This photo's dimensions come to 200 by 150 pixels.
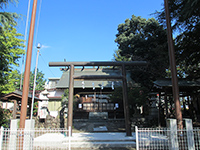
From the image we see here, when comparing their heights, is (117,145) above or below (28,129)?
below

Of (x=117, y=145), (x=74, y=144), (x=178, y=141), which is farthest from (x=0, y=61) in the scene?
(x=178, y=141)

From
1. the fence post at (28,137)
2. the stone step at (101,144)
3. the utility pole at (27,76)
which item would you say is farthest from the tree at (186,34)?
the fence post at (28,137)

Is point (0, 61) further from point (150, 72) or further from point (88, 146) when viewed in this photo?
Result: point (150, 72)

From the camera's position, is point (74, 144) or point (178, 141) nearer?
point (178, 141)

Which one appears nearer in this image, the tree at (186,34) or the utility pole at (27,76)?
the utility pole at (27,76)

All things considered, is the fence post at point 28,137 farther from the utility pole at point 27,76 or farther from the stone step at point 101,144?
the stone step at point 101,144

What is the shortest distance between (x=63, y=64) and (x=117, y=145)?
560cm

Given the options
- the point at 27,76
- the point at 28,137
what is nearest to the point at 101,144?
the point at 28,137

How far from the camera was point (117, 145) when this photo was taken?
775 centimetres

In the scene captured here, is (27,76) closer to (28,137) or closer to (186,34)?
(28,137)

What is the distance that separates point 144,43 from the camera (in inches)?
694

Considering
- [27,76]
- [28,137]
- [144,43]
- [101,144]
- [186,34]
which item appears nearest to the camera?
[28,137]

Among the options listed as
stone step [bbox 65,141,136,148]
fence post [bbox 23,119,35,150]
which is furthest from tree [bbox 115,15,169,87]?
fence post [bbox 23,119,35,150]

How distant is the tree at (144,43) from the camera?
1691cm
